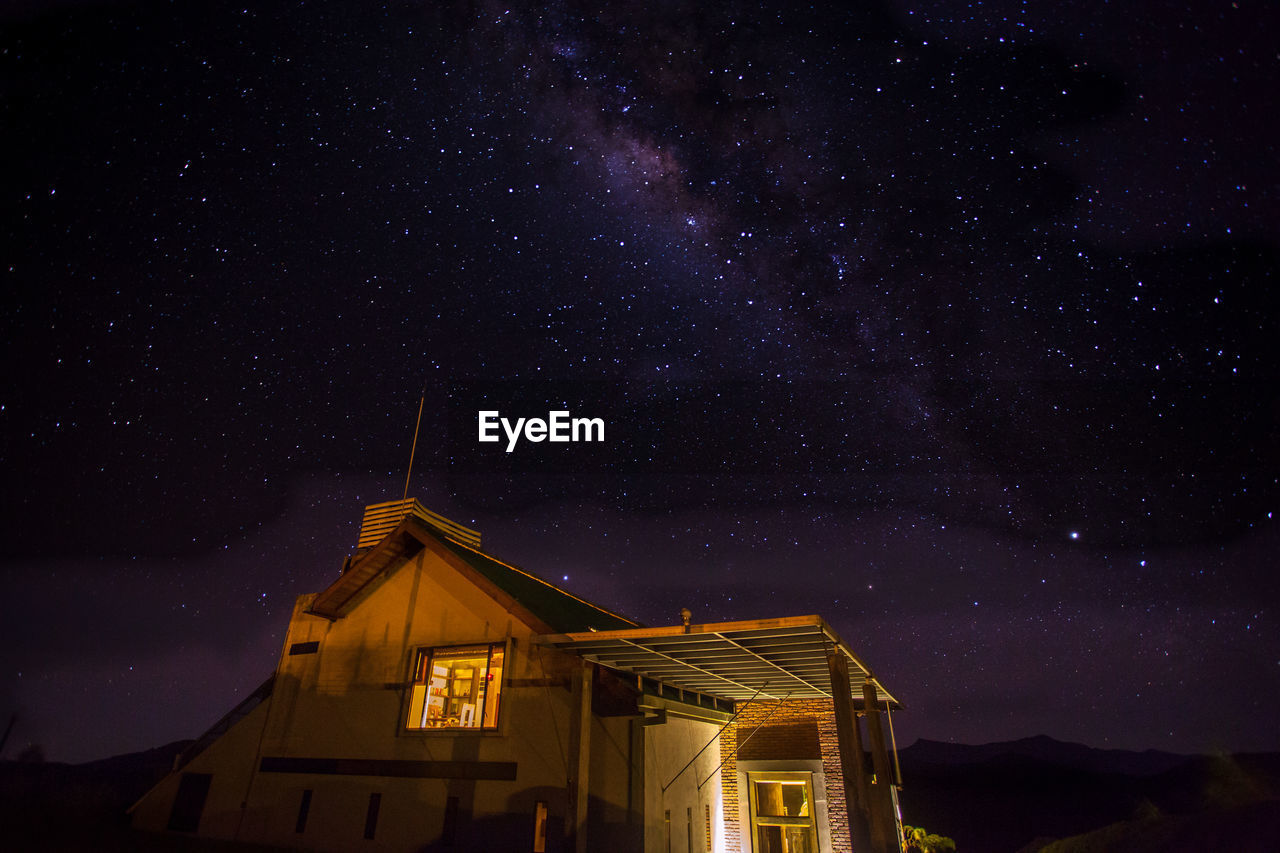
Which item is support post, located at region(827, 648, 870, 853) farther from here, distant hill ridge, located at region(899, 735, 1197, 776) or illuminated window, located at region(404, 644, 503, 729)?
distant hill ridge, located at region(899, 735, 1197, 776)

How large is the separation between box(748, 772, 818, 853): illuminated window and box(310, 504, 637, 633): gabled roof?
6.91 metres

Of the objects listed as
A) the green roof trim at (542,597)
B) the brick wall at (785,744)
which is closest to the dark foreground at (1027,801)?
the green roof trim at (542,597)

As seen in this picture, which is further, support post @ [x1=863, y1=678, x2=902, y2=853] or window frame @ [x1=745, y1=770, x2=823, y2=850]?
window frame @ [x1=745, y1=770, x2=823, y2=850]

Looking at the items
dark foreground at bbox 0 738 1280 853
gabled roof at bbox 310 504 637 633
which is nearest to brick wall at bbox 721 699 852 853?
gabled roof at bbox 310 504 637 633

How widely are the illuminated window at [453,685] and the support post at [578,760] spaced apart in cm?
209

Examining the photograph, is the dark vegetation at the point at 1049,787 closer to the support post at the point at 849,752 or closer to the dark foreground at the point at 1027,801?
the dark foreground at the point at 1027,801

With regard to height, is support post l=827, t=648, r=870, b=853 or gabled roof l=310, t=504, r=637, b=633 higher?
gabled roof l=310, t=504, r=637, b=633

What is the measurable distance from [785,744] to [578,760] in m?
9.22

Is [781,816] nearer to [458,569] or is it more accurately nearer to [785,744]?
[785,744]

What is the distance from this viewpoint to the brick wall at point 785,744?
17047 mm

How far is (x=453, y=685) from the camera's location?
46.3ft

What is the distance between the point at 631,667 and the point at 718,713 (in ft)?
21.3

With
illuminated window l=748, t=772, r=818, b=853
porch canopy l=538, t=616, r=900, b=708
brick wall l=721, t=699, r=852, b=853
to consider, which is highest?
porch canopy l=538, t=616, r=900, b=708

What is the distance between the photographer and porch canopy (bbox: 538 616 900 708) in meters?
9.98
